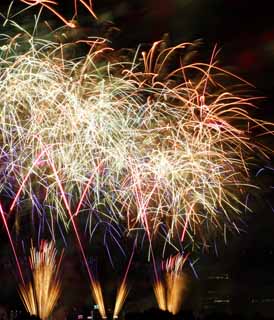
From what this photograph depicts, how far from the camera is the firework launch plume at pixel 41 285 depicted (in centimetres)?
1362

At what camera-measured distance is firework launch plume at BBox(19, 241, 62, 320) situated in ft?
44.7

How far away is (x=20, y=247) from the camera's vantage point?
16.5m

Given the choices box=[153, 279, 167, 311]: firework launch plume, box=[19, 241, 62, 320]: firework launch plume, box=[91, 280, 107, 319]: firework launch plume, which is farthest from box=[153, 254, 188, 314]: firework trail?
box=[19, 241, 62, 320]: firework launch plume

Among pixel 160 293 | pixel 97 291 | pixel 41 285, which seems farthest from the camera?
pixel 97 291

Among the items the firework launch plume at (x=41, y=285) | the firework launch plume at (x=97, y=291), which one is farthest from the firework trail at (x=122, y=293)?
the firework launch plume at (x=41, y=285)

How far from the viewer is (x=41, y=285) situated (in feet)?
45.0

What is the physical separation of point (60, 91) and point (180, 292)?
31.6 ft

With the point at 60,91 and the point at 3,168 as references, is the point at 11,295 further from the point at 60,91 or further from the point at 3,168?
the point at 60,91

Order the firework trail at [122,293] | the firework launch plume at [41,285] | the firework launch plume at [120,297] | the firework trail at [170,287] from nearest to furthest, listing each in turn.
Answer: the firework launch plume at [41,285] < the firework launch plume at [120,297] < the firework trail at [170,287] < the firework trail at [122,293]

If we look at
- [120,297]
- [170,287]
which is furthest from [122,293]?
[170,287]

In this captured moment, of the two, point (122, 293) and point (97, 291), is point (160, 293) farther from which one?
point (97, 291)

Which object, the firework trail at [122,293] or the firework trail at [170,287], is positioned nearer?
the firework trail at [170,287]

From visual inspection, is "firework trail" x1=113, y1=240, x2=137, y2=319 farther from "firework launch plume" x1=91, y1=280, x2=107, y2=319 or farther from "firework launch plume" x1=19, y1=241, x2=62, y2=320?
"firework launch plume" x1=19, y1=241, x2=62, y2=320

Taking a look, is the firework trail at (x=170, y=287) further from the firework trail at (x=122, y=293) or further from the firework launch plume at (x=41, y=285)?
the firework launch plume at (x=41, y=285)
